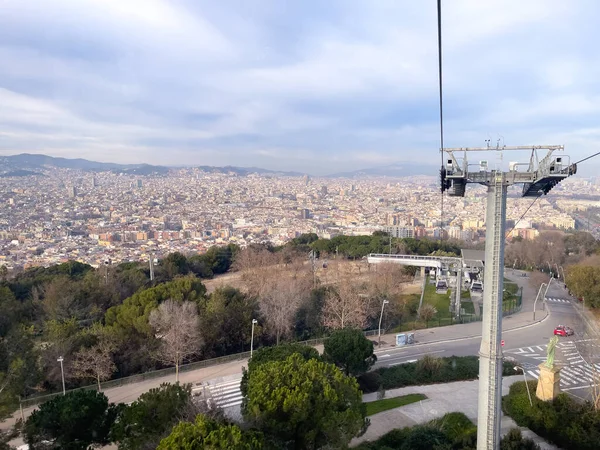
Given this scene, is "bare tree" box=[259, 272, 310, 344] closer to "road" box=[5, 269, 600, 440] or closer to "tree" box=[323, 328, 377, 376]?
"road" box=[5, 269, 600, 440]

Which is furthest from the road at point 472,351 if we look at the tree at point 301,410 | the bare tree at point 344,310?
the tree at point 301,410

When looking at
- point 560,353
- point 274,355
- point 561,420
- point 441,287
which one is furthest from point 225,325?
point 441,287

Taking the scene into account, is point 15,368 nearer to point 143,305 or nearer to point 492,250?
point 143,305

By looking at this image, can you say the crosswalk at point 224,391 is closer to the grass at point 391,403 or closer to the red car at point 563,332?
the grass at point 391,403

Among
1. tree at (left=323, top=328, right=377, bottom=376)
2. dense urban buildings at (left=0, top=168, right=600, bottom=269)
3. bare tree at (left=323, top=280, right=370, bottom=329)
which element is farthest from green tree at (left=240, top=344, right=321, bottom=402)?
bare tree at (left=323, top=280, right=370, bottom=329)

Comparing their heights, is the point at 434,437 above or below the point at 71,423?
below
